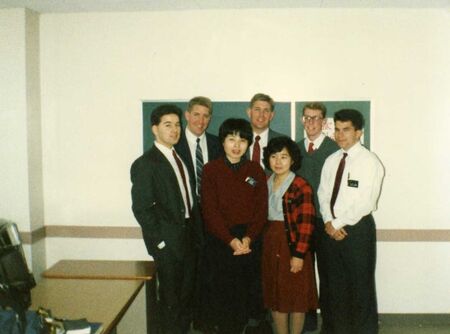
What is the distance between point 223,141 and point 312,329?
178cm

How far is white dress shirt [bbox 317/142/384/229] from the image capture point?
9.51 ft

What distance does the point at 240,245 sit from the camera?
2.71m

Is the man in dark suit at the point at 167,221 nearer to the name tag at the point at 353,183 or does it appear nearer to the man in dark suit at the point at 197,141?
the man in dark suit at the point at 197,141

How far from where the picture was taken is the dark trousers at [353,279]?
116 inches

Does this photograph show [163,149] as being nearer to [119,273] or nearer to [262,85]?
[119,273]

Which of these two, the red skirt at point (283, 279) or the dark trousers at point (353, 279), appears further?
the dark trousers at point (353, 279)

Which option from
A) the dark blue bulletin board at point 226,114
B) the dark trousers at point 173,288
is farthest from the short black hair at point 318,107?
the dark trousers at point 173,288

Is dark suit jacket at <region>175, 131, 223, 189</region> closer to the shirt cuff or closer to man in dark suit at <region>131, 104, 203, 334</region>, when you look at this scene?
man in dark suit at <region>131, 104, 203, 334</region>

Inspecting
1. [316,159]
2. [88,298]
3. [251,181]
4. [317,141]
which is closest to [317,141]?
[317,141]

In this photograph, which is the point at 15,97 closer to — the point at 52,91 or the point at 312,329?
the point at 52,91

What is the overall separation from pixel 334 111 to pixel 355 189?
2.86 feet

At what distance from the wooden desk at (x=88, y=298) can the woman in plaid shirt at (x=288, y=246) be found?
94cm

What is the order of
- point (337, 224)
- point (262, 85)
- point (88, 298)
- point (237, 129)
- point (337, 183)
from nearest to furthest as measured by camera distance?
1. point (88, 298)
2. point (237, 129)
3. point (337, 224)
4. point (337, 183)
5. point (262, 85)

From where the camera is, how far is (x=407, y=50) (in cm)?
346
